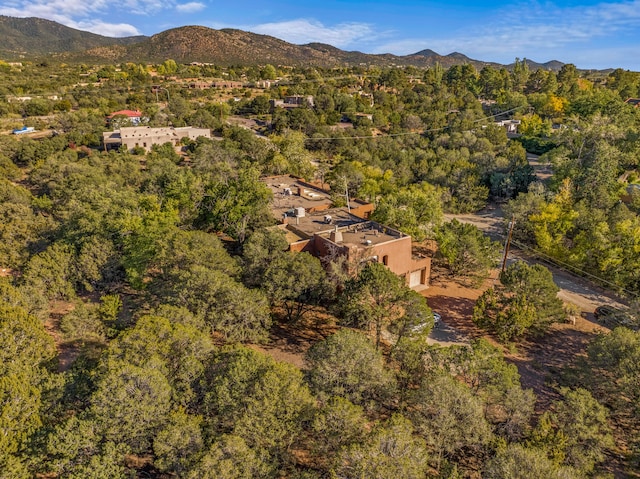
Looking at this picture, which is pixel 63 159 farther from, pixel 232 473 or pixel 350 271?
pixel 232 473

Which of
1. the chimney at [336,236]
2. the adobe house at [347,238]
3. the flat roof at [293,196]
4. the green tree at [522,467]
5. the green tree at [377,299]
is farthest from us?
the flat roof at [293,196]

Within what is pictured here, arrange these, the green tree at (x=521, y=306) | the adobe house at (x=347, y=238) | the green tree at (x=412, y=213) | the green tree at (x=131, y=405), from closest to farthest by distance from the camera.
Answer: the green tree at (x=131, y=405) < the green tree at (x=521, y=306) < the adobe house at (x=347, y=238) < the green tree at (x=412, y=213)

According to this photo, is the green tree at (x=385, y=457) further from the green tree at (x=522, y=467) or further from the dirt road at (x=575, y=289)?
the dirt road at (x=575, y=289)

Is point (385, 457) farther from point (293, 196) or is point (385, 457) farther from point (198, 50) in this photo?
point (198, 50)

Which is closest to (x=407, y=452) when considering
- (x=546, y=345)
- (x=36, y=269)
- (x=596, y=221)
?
(x=546, y=345)

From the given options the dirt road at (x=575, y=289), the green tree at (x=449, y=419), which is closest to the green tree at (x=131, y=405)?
the green tree at (x=449, y=419)

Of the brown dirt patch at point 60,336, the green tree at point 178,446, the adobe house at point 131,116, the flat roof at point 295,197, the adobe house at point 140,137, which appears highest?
the adobe house at point 131,116
